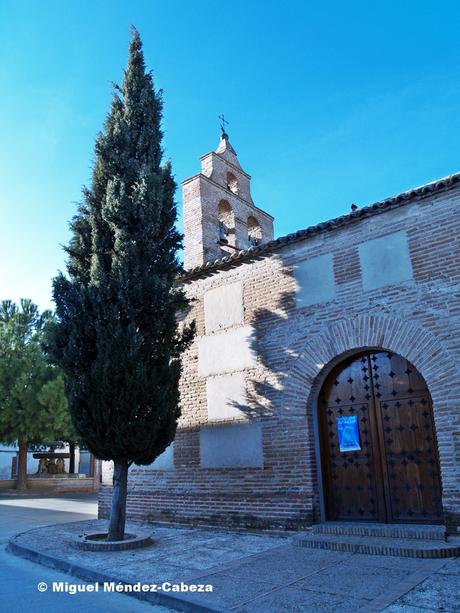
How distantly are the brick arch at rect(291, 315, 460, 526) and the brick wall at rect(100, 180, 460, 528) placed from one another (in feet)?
0.05

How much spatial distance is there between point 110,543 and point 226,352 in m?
3.45

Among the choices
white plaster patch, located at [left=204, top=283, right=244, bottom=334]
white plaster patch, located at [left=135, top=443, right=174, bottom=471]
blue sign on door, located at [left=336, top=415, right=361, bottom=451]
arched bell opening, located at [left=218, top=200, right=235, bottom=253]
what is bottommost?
white plaster patch, located at [left=135, top=443, right=174, bottom=471]

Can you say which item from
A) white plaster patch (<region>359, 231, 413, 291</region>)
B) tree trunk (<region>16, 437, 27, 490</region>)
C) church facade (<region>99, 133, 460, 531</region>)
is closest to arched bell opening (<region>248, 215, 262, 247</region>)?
church facade (<region>99, 133, 460, 531</region>)

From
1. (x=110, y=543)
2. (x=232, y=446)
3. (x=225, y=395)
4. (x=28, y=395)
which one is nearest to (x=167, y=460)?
(x=232, y=446)

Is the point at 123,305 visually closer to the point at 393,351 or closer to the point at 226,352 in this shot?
the point at 226,352

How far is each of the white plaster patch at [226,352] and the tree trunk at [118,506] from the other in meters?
2.30

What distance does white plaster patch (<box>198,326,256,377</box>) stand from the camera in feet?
28.2

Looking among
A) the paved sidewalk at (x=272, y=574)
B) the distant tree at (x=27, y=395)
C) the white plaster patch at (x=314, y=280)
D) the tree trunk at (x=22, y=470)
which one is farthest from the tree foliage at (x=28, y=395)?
the white plaster patch at (x=314, y=280)

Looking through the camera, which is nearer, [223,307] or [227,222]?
[223,307]

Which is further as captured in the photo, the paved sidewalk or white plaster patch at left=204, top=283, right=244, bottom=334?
white plaster patch at left=204, top=283, right=244, bottom=334

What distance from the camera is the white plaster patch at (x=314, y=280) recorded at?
7.81m

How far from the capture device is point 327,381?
7.89 meters

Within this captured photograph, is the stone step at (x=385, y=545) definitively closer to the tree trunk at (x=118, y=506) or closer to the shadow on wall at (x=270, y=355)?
the shadow on wall at (x=270, y=355)

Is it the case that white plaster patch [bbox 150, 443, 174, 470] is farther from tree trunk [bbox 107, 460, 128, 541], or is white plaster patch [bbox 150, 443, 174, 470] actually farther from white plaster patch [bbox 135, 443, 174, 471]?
tree trunk [bbox 107, 460, 128, 541]
